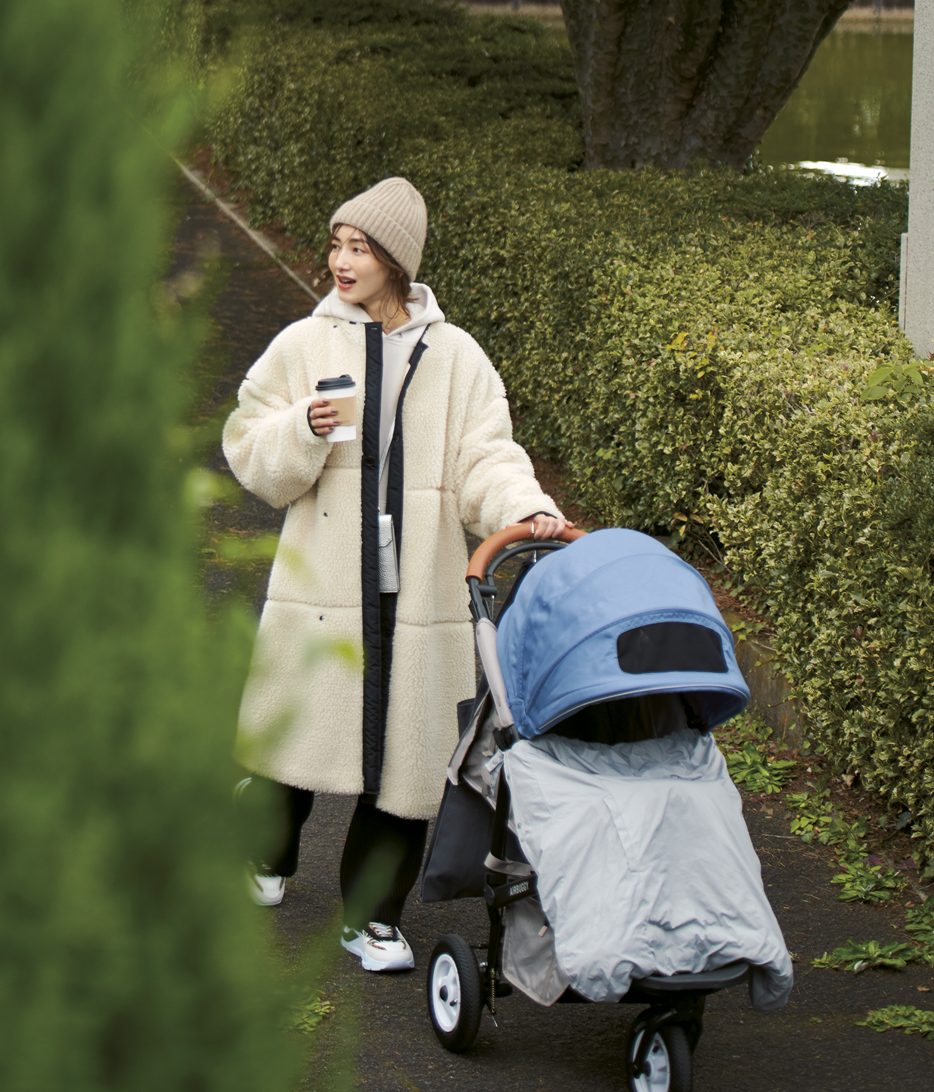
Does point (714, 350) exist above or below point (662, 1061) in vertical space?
above

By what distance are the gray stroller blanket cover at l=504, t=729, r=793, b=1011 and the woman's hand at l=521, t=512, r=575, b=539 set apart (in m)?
0.63

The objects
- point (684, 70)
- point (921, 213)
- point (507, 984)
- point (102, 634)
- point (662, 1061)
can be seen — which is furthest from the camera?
point (684, 70)

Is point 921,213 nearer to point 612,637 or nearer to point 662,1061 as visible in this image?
point 612,637

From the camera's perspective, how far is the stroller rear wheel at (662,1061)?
3529mm

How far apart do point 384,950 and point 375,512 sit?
112 cm

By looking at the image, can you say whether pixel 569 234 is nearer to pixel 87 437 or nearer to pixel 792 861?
pixel 792 861

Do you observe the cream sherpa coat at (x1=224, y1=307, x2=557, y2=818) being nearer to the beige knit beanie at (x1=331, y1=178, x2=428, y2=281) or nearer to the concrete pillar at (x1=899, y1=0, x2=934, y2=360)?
the beige knit beanie at (x1=331, y1=178, x2=428, y2=281)

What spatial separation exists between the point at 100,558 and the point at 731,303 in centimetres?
617

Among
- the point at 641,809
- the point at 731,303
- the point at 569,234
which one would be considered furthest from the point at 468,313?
the point at 641,809

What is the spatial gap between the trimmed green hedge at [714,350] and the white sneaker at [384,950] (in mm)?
1490

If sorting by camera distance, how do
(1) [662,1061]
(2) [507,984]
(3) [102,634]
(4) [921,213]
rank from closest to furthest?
(3) [102,634]
(1) [662,1061]
(2) [507,984]
(4) [921,213]

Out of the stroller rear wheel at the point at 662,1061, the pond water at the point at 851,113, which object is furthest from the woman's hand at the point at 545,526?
the pond water at the point at 851,113

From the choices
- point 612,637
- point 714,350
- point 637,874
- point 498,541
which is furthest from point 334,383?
point 714,350

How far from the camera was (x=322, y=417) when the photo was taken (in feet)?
13.0
